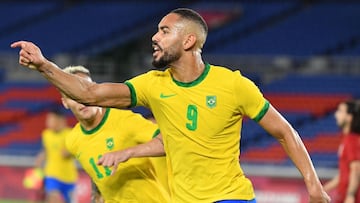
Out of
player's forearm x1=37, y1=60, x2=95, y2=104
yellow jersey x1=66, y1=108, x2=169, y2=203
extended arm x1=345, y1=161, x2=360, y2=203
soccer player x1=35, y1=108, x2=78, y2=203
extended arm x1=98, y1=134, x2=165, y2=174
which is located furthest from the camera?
soccer player x1=35, y1=108, x2=78, y2=203

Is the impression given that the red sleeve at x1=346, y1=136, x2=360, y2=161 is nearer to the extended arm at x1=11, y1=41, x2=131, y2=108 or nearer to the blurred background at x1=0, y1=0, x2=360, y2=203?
the extended arm at x1=11, y1=41, x2=131, y2=108

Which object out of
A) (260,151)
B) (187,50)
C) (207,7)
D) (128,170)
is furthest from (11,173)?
(207,7)

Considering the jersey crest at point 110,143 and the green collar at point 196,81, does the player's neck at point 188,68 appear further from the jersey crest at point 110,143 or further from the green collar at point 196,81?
the jersey crest at point 110,143

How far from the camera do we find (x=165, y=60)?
556 centimetres

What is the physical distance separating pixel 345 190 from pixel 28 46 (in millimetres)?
4638

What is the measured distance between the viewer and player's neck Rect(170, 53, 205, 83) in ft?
18.7

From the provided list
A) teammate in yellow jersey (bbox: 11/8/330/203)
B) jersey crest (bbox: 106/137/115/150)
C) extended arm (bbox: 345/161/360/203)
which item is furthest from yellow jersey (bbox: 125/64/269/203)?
extended arm (bbox: 345/161/360/203)

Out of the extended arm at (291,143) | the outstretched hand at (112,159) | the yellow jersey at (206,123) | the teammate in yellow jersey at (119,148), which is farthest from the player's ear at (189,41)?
the teammate in yellow jersey at (119,148)

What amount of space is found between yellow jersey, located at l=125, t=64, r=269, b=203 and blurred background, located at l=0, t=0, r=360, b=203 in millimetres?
12219

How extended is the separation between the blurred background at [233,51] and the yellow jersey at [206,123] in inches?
481

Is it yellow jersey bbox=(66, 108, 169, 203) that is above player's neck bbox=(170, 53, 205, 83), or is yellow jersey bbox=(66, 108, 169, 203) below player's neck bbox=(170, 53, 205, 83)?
below

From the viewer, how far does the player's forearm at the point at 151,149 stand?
6.21m

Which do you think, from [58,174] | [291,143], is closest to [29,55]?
[291,143]

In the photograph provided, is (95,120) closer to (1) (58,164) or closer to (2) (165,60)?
(2) (165,60)
